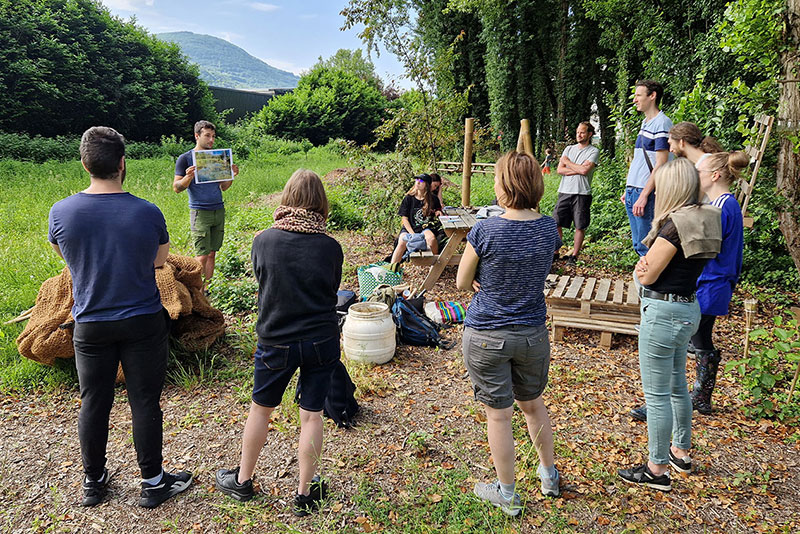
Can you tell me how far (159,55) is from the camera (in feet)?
66.3

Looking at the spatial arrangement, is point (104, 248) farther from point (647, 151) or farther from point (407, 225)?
point (647, 151)

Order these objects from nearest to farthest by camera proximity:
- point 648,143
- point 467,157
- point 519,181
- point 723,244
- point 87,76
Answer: point 519,181
point 723,244
point 648,143
point 467,157
point 87,76

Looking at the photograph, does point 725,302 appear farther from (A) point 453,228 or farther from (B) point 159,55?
(B) point 159,55

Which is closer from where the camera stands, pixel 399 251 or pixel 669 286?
pixel 669 286

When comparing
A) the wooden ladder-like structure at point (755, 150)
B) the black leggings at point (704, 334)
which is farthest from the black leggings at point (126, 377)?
the wooden ladder-like structure at point (755, 150)

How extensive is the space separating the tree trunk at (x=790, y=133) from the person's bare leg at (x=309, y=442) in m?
5.36

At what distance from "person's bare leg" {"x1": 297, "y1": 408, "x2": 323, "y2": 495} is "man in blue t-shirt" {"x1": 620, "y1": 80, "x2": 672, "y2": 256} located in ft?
12.1

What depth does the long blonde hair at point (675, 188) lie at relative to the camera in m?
2.54

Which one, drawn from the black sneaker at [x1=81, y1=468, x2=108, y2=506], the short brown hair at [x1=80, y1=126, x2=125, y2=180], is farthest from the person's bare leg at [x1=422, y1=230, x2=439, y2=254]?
the black sneaker at [x1=81, y1=468, x2=108, y2=506]

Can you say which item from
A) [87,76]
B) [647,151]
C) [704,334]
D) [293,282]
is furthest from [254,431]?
[87,76]

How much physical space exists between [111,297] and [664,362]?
291 centimetres

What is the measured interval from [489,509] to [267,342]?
4.82ft

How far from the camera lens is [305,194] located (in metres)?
2.51

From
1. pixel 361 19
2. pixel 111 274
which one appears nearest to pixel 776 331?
pixel 111 274
